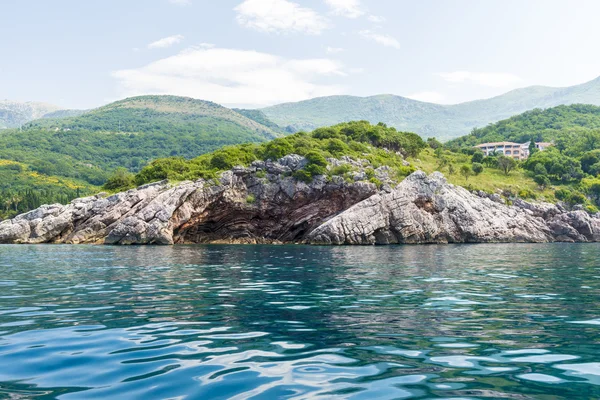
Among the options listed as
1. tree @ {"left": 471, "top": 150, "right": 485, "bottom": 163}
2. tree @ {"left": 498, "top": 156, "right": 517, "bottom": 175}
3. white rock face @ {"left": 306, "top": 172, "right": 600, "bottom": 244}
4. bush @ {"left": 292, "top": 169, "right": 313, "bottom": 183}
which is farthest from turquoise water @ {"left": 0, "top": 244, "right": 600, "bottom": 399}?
tree @ {"left": 471, "top": 150, "right": 485, "bottom": 163}

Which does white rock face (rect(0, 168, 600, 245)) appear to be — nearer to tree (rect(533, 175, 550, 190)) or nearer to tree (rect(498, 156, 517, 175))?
tree (rect(533, 175, 550, 190))

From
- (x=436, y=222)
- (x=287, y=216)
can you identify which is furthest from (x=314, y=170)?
(x=436, y=222)

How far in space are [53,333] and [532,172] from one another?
108m

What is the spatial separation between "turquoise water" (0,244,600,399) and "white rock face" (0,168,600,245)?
44342 millimetres

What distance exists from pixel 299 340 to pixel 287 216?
63.7 m

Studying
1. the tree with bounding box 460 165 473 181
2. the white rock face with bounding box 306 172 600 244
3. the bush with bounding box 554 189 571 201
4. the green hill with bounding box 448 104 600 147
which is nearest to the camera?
the white rock face with bounding box 306 172 600 244

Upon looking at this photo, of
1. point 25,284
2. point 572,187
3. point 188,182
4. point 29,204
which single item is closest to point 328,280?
point 25,284

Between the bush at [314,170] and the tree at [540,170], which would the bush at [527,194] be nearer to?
the tree at [540,170]

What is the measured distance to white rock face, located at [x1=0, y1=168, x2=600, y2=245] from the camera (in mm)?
62969

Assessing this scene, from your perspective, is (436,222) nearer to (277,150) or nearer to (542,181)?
(277,150)

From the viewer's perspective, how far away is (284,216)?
7288 cm

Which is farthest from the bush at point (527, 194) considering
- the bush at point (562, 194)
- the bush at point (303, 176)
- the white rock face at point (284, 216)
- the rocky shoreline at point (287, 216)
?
the bush at point (303, 176)

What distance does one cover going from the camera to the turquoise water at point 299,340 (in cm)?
632

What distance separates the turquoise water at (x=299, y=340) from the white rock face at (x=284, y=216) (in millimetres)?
44342
